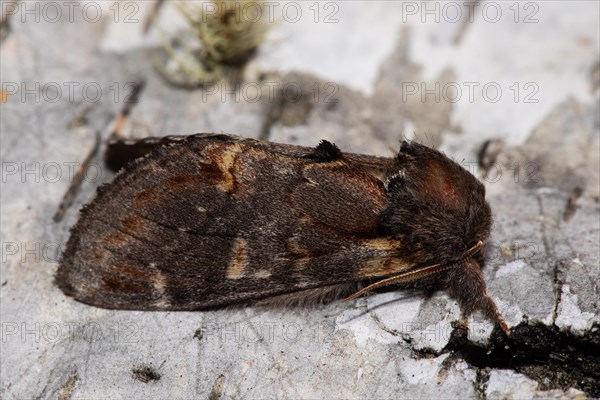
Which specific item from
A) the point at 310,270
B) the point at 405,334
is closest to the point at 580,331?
the point at 405,334

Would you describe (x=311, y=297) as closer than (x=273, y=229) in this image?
No

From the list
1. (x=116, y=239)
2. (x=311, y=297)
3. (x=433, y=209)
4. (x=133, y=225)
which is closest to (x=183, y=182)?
(x=133, y=225)

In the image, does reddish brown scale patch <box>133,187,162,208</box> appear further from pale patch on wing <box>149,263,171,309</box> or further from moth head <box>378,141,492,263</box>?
moth head <box>378,141,492,263</box>

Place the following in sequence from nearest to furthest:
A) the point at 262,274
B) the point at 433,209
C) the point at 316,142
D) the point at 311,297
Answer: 1. the point at 433,209
2. the point at 262,274
3. the point at 311,297
4. the point at 316,142

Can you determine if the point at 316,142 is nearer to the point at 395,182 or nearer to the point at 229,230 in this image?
the point at 395,182

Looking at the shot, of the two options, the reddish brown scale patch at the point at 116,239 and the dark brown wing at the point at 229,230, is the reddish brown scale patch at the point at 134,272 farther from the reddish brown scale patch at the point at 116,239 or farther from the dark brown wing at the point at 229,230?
the reddish brown scale patch at the point at 116,239

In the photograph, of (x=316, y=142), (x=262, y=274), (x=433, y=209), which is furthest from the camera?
(x=316, y=142)

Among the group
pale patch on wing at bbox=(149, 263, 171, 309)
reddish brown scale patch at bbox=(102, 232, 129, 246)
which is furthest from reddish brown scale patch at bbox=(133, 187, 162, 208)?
pale patch on wing at bbox=(149, 263, 171, 309)
